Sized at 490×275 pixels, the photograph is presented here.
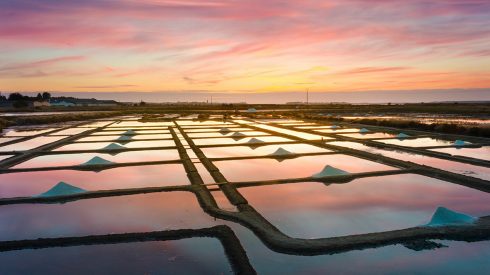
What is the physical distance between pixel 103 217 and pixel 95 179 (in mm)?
3467

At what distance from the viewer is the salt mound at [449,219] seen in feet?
19.6

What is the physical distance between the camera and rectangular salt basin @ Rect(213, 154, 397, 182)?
399 inches

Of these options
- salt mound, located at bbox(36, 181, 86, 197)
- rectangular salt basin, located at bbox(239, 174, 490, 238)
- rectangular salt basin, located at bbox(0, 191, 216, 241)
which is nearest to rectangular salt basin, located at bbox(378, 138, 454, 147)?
rectangular salt basin, located at bbox(239, 174, 490, 238)

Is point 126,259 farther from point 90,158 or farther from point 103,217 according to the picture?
point 90,158

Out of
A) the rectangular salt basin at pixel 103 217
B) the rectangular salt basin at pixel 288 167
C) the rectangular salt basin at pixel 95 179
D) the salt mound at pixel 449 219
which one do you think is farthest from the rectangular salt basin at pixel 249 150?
the salt mound at pixel 449 219

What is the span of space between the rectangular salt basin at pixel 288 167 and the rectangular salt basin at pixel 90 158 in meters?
2.58

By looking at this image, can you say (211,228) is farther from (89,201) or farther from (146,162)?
(146,162)

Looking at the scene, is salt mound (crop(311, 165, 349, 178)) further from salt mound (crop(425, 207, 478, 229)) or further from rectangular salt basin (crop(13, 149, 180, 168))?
rectangular salt basin (crop(13, 149, 180, 168))

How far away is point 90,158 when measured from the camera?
13.3 m

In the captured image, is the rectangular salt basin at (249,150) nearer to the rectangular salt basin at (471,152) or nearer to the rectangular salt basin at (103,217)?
the rectangular salt basin at (471,152)

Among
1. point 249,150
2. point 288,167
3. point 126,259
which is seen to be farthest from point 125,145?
point 126,259

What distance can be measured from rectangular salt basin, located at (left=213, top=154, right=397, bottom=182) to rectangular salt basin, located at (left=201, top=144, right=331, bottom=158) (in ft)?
4.24

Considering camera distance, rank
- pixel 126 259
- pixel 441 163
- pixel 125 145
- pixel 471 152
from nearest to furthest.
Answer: pixel 126 259, pixel 441 163, pixel 471 152, pixel 125 145

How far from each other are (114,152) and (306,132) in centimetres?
1126
